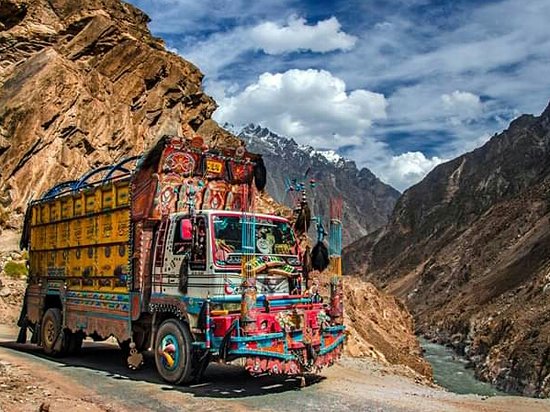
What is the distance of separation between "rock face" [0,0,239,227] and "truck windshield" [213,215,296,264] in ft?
83.8

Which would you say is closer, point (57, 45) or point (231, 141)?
point (57, 45)

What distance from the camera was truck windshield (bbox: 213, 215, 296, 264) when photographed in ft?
33.6

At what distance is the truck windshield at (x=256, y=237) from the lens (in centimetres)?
1023

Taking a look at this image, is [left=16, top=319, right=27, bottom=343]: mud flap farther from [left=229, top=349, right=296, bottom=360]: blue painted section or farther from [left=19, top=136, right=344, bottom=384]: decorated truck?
[left=229, top=349, right=296, bottom=360]: blue painted section

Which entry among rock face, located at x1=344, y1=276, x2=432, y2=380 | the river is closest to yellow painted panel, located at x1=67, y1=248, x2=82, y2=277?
rock face, located at x1=344, y1=276, x2=432, y2=380

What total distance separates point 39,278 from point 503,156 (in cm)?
11898

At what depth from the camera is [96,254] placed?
12727 millimetres

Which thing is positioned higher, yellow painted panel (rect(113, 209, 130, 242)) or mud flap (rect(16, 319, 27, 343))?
yellow painted panel (rect(113, 209, 130, 242))

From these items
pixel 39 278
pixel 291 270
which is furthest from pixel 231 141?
pixel 291 270

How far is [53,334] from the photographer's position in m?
14.1

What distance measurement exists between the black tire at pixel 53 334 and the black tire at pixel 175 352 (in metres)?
4.16

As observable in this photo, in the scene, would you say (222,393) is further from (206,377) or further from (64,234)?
(64,234)

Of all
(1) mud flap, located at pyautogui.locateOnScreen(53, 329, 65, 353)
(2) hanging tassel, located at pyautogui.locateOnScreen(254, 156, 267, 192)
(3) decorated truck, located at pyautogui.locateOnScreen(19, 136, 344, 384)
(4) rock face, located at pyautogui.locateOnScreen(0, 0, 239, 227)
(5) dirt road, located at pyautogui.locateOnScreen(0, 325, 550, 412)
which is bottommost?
(5) dirt road, located at pyautogui.locateOnScreen(0, 325, 550, 412)

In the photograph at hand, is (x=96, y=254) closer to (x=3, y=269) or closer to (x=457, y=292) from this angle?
(x=3, y=269)
